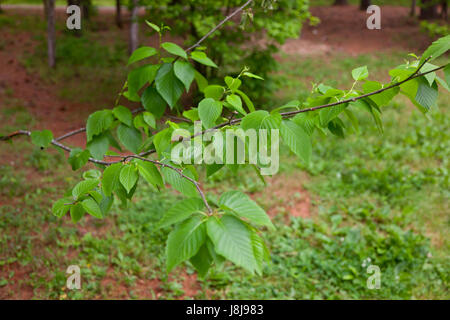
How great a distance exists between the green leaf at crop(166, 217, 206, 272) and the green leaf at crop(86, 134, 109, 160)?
1.06 metres

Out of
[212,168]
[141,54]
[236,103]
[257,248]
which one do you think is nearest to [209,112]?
[236,103]

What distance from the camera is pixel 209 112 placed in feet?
4.47

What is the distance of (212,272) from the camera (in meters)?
3.49

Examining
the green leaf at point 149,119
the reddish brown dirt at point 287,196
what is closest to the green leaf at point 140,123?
the green leaf at point 149,119

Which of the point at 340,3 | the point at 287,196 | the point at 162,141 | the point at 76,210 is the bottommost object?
the point at 287,196

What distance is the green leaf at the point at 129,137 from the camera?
1934mm

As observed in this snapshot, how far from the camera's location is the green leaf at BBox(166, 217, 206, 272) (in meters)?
0.90

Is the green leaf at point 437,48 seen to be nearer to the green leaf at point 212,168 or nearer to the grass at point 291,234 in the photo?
the green leaf at point 212,168

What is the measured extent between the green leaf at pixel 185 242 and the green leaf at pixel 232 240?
0.12 ft

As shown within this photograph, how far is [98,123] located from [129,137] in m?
0.16

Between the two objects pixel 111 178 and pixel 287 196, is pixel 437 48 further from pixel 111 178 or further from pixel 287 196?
pixel 287 196

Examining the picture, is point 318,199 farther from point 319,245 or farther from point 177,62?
point 177,62

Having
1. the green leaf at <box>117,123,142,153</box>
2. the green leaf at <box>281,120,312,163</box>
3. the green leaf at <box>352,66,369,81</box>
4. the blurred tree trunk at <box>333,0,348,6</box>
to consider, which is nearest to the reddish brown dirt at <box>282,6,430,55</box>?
the blurred tree trunk at <box>333,0,348,6</box>

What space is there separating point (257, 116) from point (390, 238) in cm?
318
